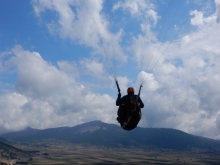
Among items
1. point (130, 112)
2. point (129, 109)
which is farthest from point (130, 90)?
point (130, 112)

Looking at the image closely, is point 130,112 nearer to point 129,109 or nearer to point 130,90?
point 129,109

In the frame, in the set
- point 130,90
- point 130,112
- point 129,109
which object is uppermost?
point 130,90

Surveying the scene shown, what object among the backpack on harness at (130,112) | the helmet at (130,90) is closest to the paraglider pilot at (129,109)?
the backpack on harness at (130,112)

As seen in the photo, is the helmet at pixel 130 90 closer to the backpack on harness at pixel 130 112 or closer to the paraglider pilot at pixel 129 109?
the paraglider pilot at pixel 129 109

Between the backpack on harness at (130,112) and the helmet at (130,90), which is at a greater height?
the helmet at (130,90)

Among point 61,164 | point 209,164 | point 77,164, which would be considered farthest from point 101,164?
point 209,164

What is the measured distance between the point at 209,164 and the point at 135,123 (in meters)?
205

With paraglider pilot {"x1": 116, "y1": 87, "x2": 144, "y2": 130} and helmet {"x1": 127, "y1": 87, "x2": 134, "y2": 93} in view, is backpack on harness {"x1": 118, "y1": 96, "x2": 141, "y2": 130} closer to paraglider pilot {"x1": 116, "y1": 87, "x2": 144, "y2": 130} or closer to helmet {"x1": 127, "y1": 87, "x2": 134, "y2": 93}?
paraglider pilot {"x1": 116, "y1": 87, "x2": 144, "y2": 130}

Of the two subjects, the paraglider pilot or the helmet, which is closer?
the paraglider pilot

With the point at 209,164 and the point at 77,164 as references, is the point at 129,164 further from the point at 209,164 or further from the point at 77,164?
the point at 209,164

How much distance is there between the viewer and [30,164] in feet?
520

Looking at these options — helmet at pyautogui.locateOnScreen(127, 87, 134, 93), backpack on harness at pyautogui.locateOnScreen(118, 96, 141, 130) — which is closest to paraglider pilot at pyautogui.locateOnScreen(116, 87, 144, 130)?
backpack on harness at pyautogui.locateOnScreen(118, 96, 141, 130)

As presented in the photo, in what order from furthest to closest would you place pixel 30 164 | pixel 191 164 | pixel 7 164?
1. pixel 191 164
2. pixel 30 164
3. pixel 7 164

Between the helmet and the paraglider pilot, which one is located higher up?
the helmet
